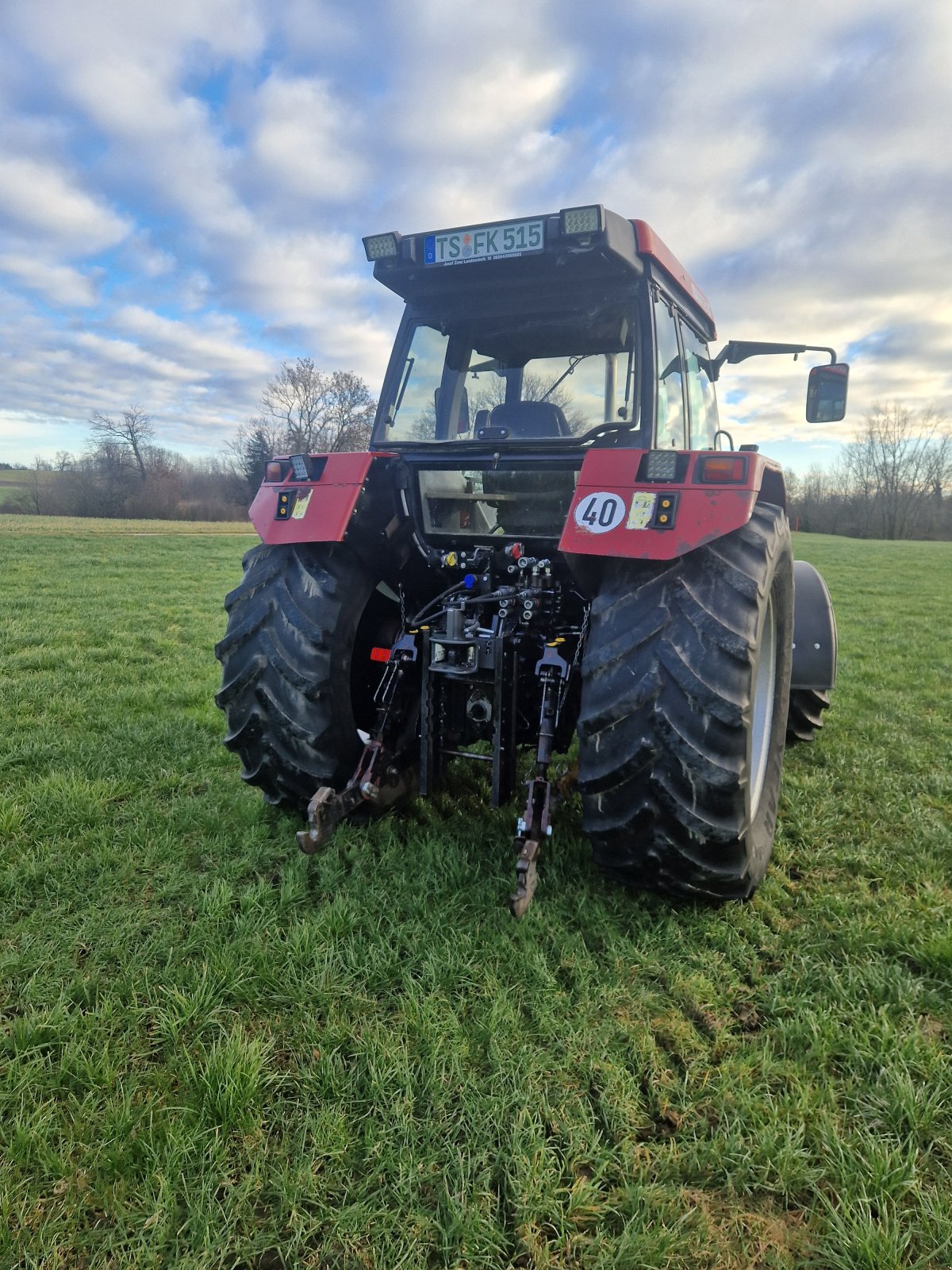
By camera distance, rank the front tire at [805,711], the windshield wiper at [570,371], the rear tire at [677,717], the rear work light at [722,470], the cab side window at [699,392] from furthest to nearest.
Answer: the front tire at [805,711]
the cab side window at [699,392]
the windshield wiper at [570,371]
the rear work light at [722,470]
the rear tire at [677,717]

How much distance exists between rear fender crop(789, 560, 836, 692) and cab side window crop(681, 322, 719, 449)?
88cm

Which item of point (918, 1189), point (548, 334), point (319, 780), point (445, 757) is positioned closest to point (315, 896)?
point (319, 780)

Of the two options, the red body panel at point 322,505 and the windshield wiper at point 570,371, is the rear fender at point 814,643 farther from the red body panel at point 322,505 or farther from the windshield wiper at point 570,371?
the red body panel at point 322,505

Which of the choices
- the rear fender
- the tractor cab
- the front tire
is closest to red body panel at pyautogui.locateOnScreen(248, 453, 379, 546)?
the tractor cab

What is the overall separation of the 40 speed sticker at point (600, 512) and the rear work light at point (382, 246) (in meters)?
1.46

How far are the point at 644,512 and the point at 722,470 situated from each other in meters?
0.28

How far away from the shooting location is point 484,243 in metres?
2.93

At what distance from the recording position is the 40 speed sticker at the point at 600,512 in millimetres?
2436

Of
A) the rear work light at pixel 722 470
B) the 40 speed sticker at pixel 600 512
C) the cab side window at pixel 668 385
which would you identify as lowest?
the 40 speed sticker at pixel 600 512

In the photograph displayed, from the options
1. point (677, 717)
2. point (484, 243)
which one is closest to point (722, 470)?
point (677, 717)

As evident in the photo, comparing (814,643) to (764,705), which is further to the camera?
(814,643)

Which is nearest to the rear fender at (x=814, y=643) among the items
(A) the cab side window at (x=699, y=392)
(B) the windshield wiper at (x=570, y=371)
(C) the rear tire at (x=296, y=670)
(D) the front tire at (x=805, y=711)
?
(D) the front tire at (x=805, y=711)

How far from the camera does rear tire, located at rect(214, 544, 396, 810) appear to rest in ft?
9.46

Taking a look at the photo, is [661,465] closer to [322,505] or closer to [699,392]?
[322,505]
